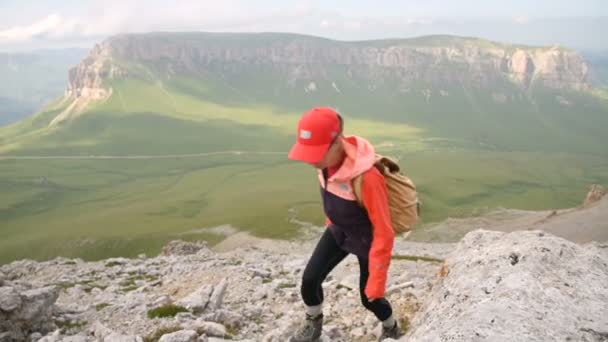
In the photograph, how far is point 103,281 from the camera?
62.1 feet

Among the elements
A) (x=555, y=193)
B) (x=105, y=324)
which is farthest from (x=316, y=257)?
(x=555, y=193)

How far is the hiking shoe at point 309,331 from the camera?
8.38 metres

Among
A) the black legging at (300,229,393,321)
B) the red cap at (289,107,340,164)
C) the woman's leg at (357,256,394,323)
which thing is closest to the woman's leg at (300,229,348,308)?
the black legging at (300,229,393,321)

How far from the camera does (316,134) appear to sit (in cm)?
671

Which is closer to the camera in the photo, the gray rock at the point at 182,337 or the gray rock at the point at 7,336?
the gray rock at the point at 182,337

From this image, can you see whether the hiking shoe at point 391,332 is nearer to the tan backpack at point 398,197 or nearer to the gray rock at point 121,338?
the tan backpack at point 398,197

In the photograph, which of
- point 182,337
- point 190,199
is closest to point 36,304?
point 182,337

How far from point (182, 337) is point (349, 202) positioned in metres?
4.21

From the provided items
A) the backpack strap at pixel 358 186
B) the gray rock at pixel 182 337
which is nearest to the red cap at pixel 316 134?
the backpack strap at pixel 358 186

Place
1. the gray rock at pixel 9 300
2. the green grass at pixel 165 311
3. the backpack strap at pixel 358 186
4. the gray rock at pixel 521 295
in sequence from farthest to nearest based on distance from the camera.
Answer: the green grass at pixel 165 311, the gray rock at pixel 9 300, the backpack strap at pixel 358 186, the gray rock at pixel 521 295

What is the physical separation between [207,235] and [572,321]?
9436 cm

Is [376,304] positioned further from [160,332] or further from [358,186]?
[160,332]

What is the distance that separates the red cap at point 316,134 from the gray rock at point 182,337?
4286mm

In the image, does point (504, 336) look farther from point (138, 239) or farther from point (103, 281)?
point (138, 239)
